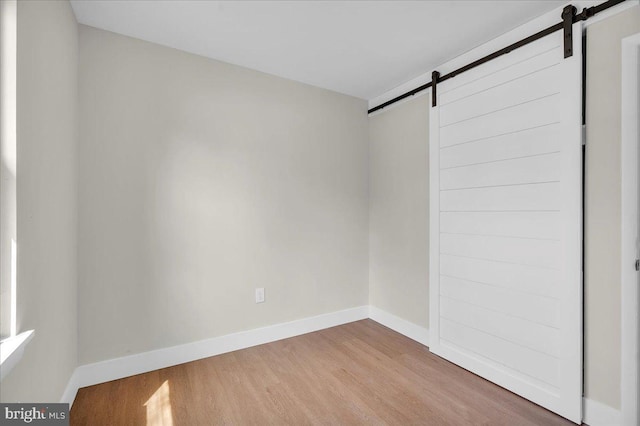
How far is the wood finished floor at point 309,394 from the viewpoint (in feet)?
5.93

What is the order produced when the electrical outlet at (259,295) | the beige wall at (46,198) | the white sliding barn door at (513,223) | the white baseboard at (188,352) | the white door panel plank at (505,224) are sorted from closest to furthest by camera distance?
the beige wall at (46,198)
the white sliding barn door at (513,223)
the white door panel plank at (505,224)
the white baseboard at (188,352)
the electrical outlet at (259,295)

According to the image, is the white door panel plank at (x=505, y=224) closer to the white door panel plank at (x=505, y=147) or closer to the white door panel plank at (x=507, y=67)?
the white door panel plank at (x=505, y=147)

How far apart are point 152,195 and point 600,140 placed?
9.34 ft

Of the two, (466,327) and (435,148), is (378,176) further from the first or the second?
(466,327)

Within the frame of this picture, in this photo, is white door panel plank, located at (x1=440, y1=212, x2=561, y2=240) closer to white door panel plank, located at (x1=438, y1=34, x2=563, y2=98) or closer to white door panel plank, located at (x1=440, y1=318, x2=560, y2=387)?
white door panel plank, located at (x1=440, y1=318, x2=560, y2=387)

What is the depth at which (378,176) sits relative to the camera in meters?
3.34

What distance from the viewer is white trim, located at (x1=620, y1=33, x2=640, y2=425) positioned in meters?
1.59

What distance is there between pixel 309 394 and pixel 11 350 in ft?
5.14

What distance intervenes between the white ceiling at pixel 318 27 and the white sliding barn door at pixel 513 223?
0.28 meters

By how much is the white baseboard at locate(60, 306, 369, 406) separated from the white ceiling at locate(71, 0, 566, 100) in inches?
90.3

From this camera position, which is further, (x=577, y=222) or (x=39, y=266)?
(x=577, y=222)

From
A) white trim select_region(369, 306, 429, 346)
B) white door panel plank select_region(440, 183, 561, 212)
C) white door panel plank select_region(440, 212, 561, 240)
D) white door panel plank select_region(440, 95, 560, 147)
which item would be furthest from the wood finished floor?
white door panel plank select_region(440, 95, 560, 147)

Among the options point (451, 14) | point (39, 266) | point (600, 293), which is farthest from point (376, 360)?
point (451, 14)

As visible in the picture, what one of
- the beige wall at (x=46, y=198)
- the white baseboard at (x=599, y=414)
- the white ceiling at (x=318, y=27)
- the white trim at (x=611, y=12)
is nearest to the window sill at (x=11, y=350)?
the beige wall at (x=46, y=198)
